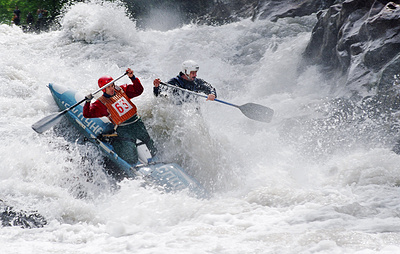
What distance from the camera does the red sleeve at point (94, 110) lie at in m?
5.54

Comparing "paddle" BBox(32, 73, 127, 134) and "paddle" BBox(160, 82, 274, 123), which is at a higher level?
"paddle" BBox(160, 82, 274, 123)

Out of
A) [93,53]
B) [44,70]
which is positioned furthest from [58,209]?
[93,53]

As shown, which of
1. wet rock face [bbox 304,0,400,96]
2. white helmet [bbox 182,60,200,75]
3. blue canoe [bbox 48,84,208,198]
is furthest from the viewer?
wet rock face [bbox 304,0,400,96]

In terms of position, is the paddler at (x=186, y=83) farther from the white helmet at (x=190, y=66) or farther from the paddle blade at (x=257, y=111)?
the paddle blade at (x=257, y=111)

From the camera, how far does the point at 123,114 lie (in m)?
5.78

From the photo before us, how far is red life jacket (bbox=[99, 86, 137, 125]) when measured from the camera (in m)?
5.71

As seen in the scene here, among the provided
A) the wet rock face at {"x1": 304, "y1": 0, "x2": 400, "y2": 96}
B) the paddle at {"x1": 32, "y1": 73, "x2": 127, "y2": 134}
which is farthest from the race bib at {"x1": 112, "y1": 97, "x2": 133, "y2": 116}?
the wet rock face at {"x1": 304, "y1": 0, "x2": 400, "y2": 96}

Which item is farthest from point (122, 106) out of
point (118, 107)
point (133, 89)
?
point (133, 89)

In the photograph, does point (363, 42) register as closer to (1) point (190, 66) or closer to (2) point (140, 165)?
(1) point (190, 66)

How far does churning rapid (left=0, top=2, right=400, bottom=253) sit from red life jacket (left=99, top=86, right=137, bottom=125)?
2.50 feet

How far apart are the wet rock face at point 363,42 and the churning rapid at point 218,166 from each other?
1.50 ft

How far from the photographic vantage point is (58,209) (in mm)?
4723

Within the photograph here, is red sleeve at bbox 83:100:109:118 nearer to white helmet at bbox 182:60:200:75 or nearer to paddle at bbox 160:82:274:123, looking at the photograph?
white helmet at bbox 182:60:200:75

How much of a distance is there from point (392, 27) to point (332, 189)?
11.4ft
